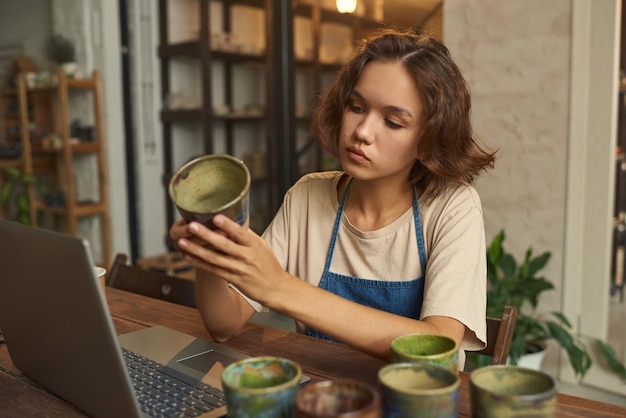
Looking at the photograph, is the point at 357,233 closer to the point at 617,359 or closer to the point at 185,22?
the point at 617,359

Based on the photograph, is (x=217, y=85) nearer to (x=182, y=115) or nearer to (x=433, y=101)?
(x=182, y=115)

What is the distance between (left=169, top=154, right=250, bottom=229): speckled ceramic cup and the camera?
2.73 ft

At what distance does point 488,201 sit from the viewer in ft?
8.69

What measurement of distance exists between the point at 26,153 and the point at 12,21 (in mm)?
1312

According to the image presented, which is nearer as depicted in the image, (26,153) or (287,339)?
(287,339)

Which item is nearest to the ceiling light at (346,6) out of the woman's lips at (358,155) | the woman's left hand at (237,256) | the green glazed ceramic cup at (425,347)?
the woman's lips at (358,155)

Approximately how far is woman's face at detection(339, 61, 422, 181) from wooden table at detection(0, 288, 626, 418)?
339 millimetres

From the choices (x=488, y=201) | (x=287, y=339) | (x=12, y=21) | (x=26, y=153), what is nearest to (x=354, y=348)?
(x=287, y=339)

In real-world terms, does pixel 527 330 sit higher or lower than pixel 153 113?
lower

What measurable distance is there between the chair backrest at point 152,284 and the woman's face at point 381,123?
560 mm

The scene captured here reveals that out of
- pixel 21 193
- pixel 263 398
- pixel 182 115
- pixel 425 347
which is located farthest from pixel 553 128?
pixel 21 193

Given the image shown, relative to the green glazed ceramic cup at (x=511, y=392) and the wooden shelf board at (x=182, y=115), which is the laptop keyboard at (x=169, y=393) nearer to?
the green glazed ceramic cup at (x=511, y=392)

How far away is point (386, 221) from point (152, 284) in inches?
26.8

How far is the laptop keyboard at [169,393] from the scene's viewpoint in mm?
885
